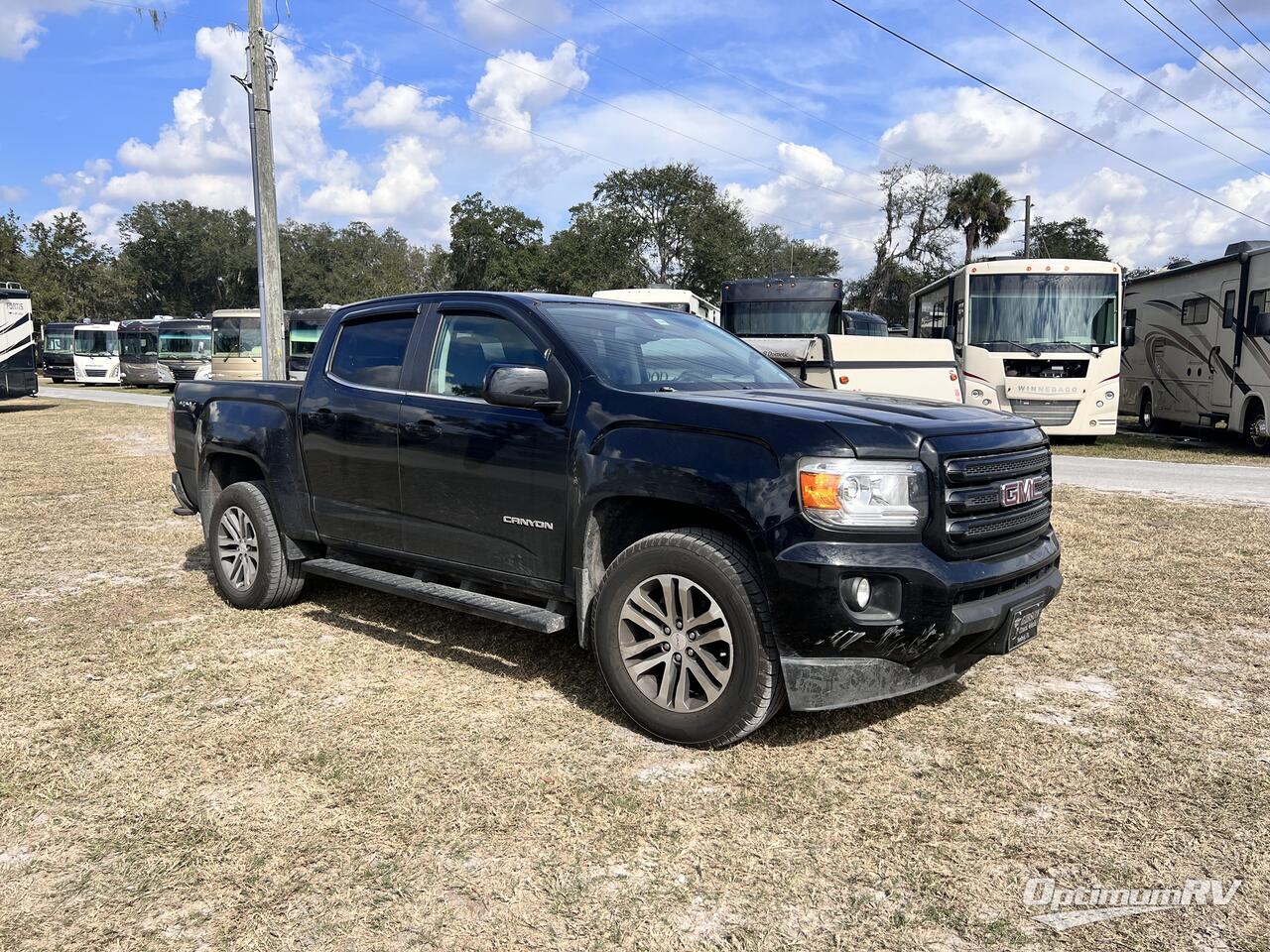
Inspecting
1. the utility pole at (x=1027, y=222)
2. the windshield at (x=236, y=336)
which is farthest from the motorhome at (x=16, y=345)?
the utility pole at (x=1027, y=222)

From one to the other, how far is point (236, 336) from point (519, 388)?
93.8 feet

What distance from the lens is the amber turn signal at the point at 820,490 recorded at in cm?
354

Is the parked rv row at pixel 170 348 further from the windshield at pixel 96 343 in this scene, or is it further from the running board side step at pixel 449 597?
the running board side step at pixel 449 597

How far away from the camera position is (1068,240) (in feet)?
216

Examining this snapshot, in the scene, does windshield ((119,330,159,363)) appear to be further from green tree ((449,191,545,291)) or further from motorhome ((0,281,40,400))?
green tree ((449,191,545,291))

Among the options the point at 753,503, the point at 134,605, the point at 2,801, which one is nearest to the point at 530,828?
the point at 753,503

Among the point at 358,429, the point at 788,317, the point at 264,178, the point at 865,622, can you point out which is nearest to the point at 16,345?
the point at 264,178

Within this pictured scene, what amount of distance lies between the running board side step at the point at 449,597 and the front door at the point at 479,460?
16 cm

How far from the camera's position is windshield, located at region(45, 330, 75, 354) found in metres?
43.3

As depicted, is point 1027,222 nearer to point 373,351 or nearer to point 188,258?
point 373,351

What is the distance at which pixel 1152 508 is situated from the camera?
31.0 ft

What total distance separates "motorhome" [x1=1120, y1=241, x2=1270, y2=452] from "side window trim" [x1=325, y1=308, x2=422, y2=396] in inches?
576

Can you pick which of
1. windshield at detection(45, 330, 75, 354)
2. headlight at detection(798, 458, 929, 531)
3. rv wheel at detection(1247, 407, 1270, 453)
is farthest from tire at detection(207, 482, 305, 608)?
windshield at detection(45, 330, 75, 354)

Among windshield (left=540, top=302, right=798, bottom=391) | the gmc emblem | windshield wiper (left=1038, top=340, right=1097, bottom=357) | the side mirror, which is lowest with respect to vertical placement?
the gmc emblem
